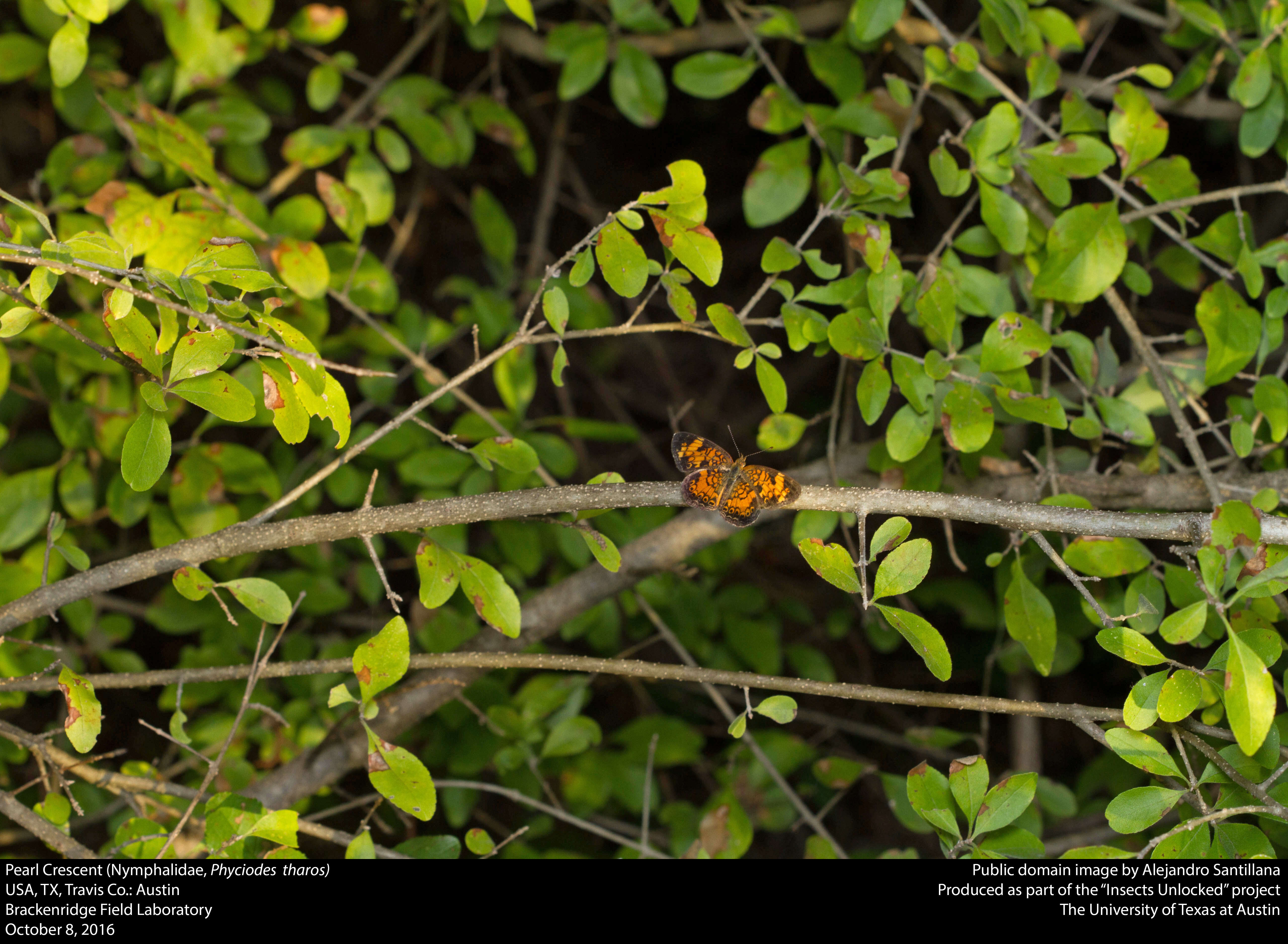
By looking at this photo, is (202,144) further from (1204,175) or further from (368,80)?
(1204,175)

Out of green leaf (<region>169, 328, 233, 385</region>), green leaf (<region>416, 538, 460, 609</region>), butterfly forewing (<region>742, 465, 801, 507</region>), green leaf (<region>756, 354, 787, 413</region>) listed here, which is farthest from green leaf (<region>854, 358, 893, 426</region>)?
green leaf (<region>169, 328, 233, 385</region>)

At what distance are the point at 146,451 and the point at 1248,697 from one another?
1411 millimetres

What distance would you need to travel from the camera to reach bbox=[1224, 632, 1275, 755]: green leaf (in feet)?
3.30

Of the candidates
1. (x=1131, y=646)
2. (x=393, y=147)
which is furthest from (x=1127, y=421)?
(x=393, y=147)

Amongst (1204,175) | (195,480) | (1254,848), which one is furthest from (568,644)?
(1204,175)

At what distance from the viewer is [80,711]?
3.84 ft

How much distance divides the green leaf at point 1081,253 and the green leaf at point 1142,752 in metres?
0.69

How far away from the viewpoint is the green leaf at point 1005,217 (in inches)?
55.2

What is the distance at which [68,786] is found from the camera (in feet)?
4.62

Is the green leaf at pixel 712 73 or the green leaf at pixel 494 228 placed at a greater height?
the green leaf at pixel 712 73

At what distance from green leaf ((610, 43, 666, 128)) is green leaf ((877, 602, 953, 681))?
1.29 m

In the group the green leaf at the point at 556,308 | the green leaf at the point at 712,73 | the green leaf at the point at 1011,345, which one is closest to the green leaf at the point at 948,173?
the green leaf at the point at 1011,345

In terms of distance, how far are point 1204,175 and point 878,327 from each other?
6.05 ft

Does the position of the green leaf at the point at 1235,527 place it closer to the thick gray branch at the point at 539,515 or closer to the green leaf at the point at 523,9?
the thick gray branch at the point at 539,515
